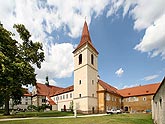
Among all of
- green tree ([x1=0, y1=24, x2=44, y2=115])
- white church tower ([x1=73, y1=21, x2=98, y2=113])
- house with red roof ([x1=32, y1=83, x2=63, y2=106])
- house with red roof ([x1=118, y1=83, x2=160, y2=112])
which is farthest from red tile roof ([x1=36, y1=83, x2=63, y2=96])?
green tree ([x1=0, y1=24, x2=44, y2=115])

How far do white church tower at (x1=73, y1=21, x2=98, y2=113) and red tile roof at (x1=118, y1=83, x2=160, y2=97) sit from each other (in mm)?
17489

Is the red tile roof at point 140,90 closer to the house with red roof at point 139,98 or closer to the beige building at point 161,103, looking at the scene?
the house with red roof at point 139,98

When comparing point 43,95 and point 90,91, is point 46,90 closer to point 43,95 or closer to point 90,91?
point 43,95

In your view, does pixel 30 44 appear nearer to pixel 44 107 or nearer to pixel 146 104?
pixel 44 107

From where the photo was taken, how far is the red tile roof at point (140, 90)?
56.2 metres

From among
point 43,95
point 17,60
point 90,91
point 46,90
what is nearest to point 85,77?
point 90,91

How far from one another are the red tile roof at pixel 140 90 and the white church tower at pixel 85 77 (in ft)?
57.4

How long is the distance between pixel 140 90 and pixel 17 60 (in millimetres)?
41097

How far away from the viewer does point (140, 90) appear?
59.3 metres

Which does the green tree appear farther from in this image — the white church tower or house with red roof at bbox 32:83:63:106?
house with red roof at bbox 32:83:63:106

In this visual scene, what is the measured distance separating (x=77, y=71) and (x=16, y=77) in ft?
68.1

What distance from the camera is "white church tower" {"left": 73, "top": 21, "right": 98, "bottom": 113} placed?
43875 millimetres

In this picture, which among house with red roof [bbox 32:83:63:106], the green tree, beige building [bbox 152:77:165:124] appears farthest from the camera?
house with red roof [bbox 32:83:63:106]

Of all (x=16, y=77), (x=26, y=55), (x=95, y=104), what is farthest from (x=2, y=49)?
(x=95, y=104)
